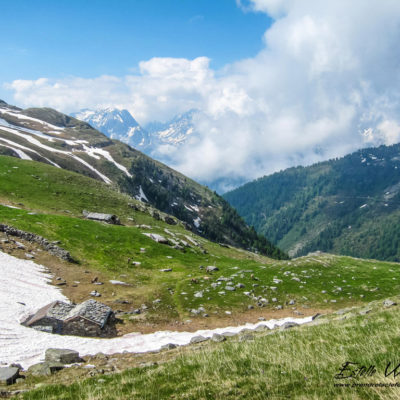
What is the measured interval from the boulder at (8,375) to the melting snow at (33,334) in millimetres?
2781

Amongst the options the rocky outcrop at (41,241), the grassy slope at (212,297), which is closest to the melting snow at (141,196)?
the grassy slope at (212,297)

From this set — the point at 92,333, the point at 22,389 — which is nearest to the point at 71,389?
the point at 22,389

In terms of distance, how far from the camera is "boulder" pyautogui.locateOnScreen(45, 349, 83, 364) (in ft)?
52.9

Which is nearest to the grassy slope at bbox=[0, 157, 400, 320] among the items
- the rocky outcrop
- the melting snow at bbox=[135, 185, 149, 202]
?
the rocky outcrop

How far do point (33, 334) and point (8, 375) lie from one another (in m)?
8.39

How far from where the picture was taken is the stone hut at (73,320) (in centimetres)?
2217

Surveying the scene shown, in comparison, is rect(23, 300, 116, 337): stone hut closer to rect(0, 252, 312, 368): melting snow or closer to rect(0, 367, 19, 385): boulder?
rect(0, 252, 312, 368): melting snow

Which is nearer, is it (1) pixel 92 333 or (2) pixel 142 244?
(1) pixel 92 333

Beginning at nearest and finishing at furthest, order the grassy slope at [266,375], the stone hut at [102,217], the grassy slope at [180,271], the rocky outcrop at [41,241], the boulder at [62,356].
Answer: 1. the grassy slope at [266,375]
2. the boulder at [62,356]
3. the grassy slope at [180,271]
4. the rocky outcrop at [41,241]
5. the stone hut at [102,217]

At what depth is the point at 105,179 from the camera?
156000 millimetres

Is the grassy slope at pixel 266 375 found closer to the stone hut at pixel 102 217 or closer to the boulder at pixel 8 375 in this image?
the boulder at pixel 8 375

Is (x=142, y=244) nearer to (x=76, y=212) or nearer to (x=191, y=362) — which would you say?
(x=76, y=212)

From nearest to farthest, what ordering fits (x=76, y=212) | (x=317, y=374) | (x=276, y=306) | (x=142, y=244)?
(x=317, y=374) → (x=276, y=306) → (x=142, y=244) → (x=76, y=212)

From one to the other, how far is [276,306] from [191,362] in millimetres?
24607
